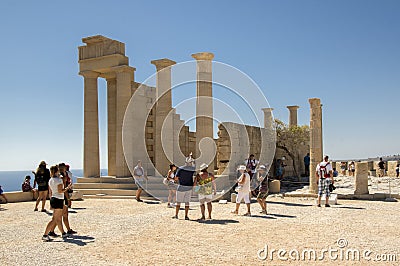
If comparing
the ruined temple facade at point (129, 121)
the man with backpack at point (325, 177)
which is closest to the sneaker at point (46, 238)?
the man with backpack at point (325, 177)

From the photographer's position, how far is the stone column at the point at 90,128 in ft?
64.5

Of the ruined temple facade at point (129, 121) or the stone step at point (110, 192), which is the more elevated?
the ruined temple facade at point (129, 121)

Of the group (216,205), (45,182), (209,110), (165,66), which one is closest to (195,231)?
(216,205)

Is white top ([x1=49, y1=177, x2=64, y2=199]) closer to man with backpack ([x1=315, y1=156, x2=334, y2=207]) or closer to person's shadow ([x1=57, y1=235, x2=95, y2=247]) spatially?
person's shadow ([x1=57, y1=235, x2=95, y2=247])

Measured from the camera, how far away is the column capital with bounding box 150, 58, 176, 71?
18.8 m

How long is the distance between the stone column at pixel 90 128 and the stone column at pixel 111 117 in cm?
89

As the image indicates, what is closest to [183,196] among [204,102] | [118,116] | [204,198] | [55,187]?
[204,198]

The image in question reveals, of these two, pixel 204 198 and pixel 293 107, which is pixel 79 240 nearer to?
pixel 204 198

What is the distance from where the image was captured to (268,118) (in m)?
25.9

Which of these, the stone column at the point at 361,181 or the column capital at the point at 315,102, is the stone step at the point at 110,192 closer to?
the column capital at the point at 315,102

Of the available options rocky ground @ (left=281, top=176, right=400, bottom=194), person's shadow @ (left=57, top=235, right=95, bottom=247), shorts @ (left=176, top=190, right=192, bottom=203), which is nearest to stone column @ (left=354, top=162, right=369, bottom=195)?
rocky ground @ (left=281, top=176, right=400, bottom=194)

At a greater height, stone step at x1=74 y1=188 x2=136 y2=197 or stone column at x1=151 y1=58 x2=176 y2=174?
stone column at x1=151 y1=58 x2=176 y2=174

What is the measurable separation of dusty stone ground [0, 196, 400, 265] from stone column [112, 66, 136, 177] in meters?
6.39

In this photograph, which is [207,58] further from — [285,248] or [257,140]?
[285,248]
